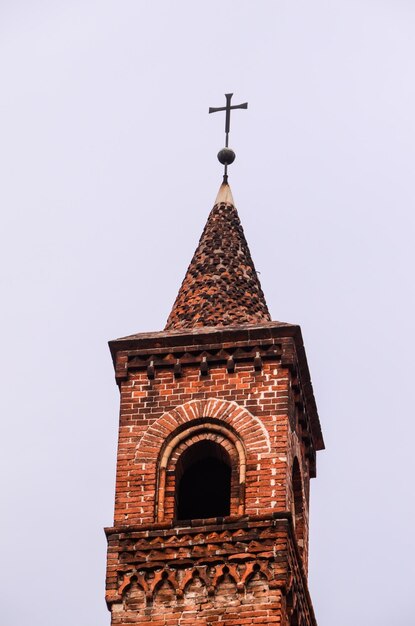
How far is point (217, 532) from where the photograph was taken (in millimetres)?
39812

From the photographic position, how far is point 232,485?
4047cm

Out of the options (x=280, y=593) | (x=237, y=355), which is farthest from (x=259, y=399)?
(x=280, y=593)

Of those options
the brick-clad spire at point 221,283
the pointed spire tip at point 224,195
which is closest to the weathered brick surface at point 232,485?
the brick-clad spire at point 221,283

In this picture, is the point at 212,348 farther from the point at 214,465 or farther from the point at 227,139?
the point at 227,139

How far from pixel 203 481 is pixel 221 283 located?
329 centimetres

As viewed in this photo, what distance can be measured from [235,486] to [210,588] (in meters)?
1.84

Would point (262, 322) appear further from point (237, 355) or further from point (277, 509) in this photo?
point (277, 509)

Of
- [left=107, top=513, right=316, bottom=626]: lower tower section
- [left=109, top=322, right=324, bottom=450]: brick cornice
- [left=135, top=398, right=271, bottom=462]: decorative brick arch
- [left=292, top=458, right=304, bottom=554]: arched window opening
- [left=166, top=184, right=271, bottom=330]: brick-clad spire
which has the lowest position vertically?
[left=107, top=513, right=316, bottom=626]: lower tower section

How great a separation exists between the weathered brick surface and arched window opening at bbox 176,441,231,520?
17cm

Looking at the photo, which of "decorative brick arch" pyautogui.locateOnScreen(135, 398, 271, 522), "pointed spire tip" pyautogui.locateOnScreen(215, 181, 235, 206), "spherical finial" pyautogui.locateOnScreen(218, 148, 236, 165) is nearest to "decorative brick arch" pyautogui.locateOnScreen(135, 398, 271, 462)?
"decorative brick arch" pyautogui.locateOnScreen(135, 398, 271, 522)

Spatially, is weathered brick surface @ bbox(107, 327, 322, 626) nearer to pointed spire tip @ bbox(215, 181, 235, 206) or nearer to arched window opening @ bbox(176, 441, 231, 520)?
arched window opening @ bbox(176, 441, 231, 520)

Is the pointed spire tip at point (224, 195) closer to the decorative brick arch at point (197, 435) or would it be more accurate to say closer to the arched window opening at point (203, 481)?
the decorative brick arch at point (197, 435)

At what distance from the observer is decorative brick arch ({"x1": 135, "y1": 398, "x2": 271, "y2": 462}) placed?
40812 millimetres

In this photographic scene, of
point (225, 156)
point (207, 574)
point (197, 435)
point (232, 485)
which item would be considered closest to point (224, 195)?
point (225, 156)
